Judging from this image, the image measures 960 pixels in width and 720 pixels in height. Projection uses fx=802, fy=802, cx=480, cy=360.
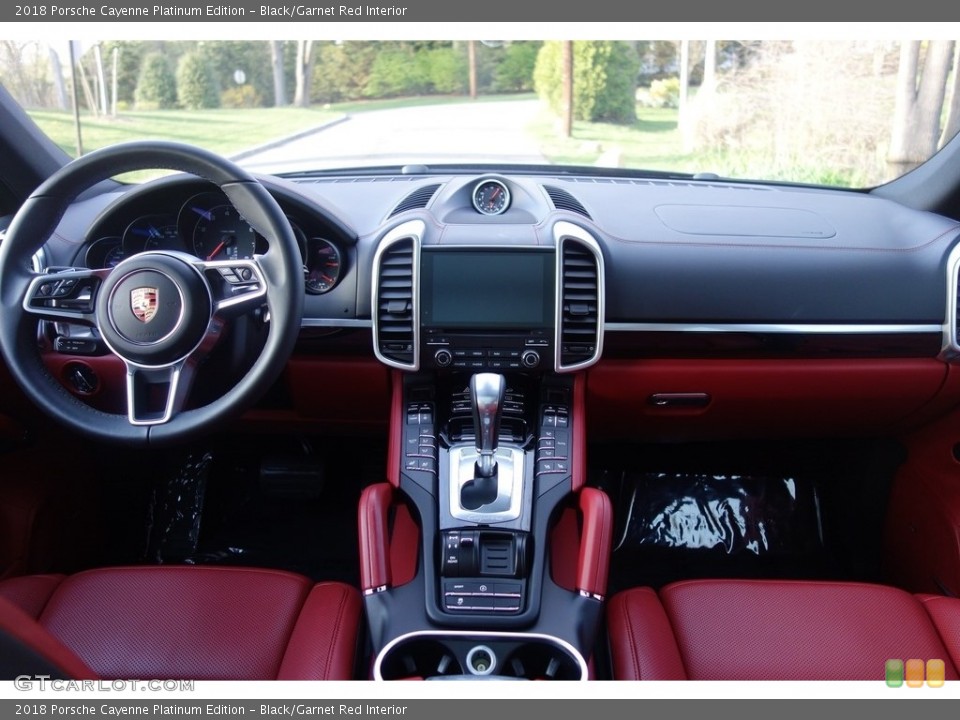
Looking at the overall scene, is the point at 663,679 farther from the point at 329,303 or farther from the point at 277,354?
the point at 329,303

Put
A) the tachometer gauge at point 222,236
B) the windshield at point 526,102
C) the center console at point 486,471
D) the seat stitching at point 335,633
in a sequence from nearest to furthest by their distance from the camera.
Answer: the seat stitching at point 335,633
the center console at point 486,471
the tachometer gauge at point 222,236
the windshield at point 526,102

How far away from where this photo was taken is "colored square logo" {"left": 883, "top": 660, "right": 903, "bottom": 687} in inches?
66.6

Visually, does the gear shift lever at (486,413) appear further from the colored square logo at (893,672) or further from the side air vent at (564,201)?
the colored square logo at (893,672)

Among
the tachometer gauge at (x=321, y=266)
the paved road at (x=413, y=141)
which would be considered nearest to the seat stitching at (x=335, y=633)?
the tachometer gauge at (x=321, y=266)

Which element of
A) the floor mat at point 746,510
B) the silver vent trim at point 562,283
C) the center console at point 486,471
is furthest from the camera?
the floor mat at point 746,510

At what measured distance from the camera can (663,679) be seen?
5.53 feet

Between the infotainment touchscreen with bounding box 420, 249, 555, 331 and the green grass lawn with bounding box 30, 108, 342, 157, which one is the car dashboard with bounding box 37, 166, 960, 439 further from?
the green grass lawn with bounding box 30, 108, 342, 157

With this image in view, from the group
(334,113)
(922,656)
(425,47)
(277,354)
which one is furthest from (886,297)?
(334,113)

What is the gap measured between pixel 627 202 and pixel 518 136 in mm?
555

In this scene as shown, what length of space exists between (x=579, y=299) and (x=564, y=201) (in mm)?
362

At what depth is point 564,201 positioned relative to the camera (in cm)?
228

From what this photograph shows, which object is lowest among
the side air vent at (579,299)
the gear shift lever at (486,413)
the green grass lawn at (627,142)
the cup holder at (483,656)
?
the cup holder at (483,656)

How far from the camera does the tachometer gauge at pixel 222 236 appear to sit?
7.06ft

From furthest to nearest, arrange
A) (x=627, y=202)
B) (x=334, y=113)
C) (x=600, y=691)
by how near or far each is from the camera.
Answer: (x=334, y=113) → (x=627, y=202) → (x=600, y=691)
